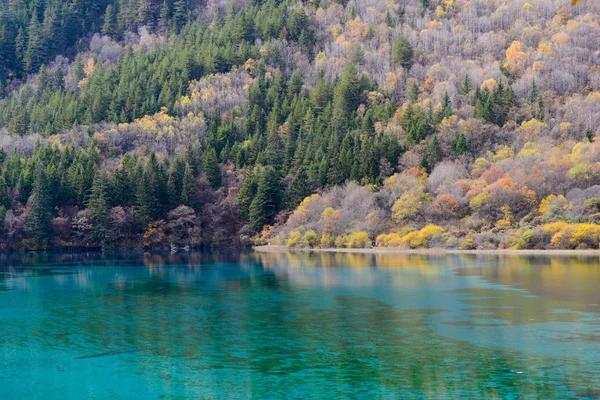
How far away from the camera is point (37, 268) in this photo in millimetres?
75562

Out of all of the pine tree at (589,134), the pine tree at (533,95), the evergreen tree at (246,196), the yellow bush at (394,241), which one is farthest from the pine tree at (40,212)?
the pine tree at (533,95)

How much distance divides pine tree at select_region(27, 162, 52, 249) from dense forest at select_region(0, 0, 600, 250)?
295 mm

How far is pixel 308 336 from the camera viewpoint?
1321 inches

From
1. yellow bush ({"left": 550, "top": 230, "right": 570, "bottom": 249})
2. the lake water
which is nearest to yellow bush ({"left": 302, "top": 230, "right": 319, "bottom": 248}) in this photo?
yellow bush ({"left": 550, "top": 230, "right": 570, "bottom": 249})

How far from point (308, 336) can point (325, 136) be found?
9616 centimetres

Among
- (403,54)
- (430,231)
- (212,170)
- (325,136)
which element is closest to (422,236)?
(430,231)

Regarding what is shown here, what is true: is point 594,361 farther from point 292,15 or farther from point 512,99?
point 292,15

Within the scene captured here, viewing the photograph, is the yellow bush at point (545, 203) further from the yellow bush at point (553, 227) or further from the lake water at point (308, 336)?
the lake water at point (308, 336)

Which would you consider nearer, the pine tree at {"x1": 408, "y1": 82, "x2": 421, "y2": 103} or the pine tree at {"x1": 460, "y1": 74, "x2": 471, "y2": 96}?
the pine tree at {"x1": 460, "y1": 74, "x2": 471, "y2": 96}

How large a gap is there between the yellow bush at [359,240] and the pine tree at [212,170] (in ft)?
112

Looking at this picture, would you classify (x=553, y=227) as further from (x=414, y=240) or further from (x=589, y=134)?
(x=589, y=134)

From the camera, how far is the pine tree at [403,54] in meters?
161

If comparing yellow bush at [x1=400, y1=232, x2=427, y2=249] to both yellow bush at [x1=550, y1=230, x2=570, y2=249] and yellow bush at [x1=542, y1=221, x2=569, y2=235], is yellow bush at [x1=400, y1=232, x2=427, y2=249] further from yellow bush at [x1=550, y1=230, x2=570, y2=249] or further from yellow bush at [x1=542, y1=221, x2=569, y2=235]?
yellow bush at [x1=550, y1=230, x2=570, y2=249]

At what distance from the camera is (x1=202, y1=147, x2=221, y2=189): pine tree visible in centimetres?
12562
